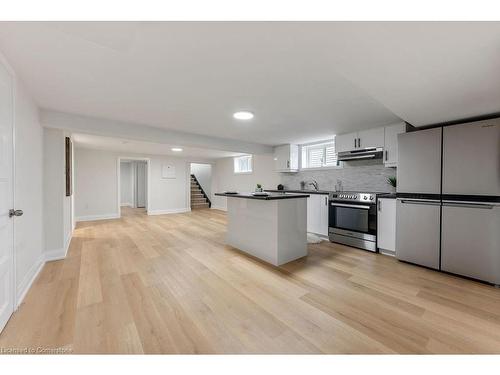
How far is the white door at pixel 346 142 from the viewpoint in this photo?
3.93m

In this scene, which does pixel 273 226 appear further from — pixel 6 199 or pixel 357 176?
pixel 6 199

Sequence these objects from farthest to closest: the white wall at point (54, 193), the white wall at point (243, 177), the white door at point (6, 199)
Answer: the white wall at point (243, 177) < the white wall at point (54, 193) < the white door at point (6, 199)

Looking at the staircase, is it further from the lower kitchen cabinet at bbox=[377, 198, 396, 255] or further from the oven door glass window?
the lower kitchen cabinet at bbox=[377, 198, 396, 255]

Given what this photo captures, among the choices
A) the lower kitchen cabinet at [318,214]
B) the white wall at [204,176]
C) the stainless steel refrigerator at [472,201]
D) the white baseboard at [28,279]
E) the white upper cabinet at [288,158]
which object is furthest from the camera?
the white wall at [204,176]

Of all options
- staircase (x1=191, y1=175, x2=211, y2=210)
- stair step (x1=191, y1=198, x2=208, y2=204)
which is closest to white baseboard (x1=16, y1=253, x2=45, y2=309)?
staircase (x1=191, y1=175, x2=211, y2=210)

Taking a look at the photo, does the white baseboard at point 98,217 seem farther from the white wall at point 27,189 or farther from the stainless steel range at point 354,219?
the stainless steel range at point 354,219

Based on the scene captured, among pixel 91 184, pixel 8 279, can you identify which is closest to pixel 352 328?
pixel 8 279

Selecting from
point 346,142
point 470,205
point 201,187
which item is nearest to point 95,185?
point 201,187

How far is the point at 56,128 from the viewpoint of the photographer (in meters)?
2.98

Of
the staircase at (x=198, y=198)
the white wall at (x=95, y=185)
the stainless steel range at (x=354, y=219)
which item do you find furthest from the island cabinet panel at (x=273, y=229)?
the staircase at (x=198, y=198)

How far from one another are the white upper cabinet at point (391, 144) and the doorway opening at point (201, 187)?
713cm

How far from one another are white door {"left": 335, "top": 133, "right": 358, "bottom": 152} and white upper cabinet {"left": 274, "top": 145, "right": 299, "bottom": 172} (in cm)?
124

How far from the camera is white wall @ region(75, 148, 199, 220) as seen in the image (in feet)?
20.2
